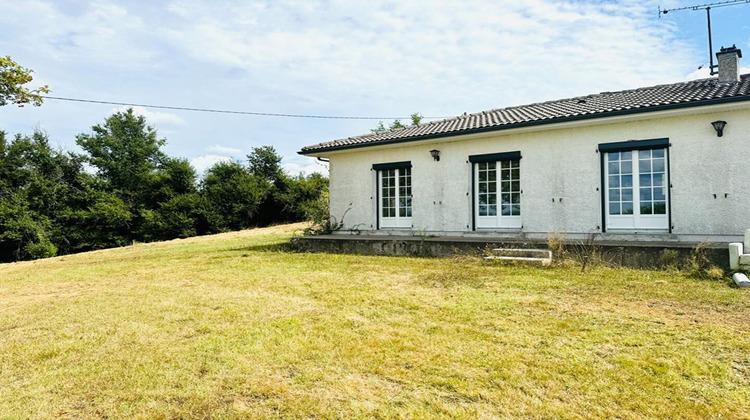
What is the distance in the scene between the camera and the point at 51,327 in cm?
466

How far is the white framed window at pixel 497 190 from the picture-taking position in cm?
1055

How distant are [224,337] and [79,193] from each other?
1151 inches

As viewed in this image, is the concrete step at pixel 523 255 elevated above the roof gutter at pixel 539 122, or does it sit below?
below

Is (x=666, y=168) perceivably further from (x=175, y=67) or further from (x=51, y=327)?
(x=175, y=67)

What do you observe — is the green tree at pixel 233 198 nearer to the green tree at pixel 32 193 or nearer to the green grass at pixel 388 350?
the green tree at pixel 32 193

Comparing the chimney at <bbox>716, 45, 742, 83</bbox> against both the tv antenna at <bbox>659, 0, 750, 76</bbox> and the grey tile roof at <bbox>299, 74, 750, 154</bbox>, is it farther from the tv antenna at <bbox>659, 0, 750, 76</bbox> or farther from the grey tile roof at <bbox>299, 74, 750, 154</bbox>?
the tv antenna at <bbox>659, 0, 750, 76</bbox>

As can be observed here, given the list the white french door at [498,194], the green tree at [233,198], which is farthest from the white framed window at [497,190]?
the green tree at [233,198]

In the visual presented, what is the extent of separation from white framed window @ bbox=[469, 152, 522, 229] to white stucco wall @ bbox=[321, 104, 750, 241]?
202 millimetres

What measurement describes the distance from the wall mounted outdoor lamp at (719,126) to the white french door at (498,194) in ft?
12.6

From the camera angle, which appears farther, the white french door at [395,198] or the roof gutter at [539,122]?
the white french door at [395,198]

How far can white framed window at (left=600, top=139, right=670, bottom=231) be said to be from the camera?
29.1 ft

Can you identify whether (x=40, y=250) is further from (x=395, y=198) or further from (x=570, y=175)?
(x=570, y=175)

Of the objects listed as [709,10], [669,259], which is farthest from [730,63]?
[669,259]

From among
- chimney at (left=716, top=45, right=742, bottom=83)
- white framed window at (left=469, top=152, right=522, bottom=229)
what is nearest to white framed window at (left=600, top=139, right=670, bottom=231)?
white framed window at (left=469, top=152, right=522, bottom=229)
